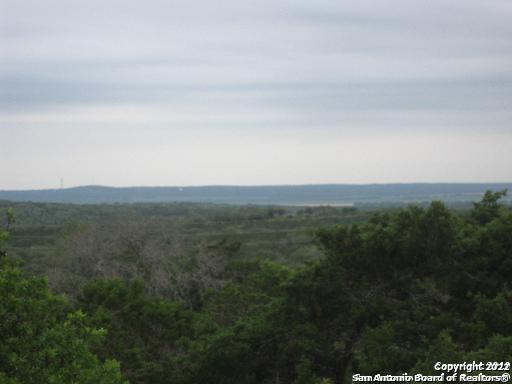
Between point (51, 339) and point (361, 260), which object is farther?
point (361, 260)

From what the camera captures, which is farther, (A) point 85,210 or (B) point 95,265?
(A) point 85,210

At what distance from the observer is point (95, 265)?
115 ft

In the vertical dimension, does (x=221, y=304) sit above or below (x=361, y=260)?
below

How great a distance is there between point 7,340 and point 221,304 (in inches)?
473

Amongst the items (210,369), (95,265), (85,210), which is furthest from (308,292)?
(85,210)

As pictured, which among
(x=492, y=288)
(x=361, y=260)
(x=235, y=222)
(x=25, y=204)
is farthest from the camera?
(x=25, y=204)

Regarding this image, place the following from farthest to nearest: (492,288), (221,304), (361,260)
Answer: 1. (221,304)
2. (361,260)
3. (492,288)

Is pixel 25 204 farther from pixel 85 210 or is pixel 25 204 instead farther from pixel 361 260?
pixel 361 260

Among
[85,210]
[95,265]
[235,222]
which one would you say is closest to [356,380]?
[95,265]

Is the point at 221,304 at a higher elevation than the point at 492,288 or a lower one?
lower

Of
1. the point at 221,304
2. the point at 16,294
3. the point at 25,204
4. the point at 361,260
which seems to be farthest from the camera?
the point at 25,204

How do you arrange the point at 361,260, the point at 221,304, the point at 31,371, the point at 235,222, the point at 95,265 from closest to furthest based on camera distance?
the point at 31,371
the point at 361,260
the point at 221,304
the point at 95,265
the point at 235,222

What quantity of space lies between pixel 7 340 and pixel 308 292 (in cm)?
864

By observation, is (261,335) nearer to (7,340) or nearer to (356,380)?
(356,380)
